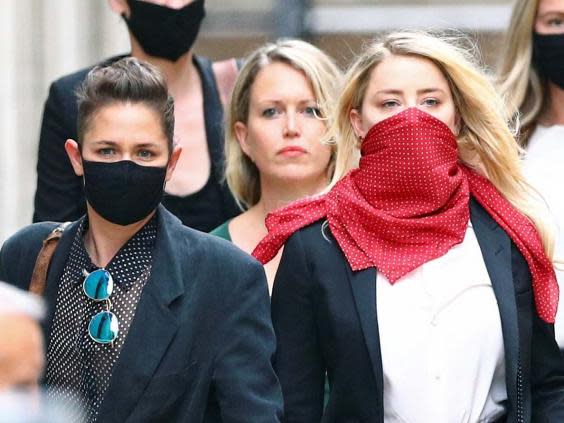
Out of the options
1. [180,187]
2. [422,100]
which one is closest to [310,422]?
[422,100]

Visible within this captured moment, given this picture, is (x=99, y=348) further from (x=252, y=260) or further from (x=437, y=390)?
(x=437, y=390)

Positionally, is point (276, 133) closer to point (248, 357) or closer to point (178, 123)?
point (178, 123)

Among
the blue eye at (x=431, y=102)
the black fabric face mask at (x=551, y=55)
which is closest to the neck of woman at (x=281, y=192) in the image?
the black fabric face mask at (x=551, y=55)

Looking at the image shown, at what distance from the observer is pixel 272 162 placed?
18.0ft

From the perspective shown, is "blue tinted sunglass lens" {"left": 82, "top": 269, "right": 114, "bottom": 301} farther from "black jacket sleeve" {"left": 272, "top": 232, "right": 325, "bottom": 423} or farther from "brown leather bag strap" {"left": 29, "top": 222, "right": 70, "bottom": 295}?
"black jacket sleeve" {"left": 272, "top": 232, "right": 325, "bottom": 423}

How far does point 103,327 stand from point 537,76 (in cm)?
207

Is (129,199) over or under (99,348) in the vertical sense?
over

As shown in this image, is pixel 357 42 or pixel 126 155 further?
pixel 357 42

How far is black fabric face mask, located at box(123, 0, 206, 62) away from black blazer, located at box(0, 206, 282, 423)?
4.62 feet

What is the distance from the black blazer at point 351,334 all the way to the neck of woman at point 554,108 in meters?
1.10

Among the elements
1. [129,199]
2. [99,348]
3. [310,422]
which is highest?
[129,199]

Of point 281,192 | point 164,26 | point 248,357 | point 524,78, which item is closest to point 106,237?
point 248,357

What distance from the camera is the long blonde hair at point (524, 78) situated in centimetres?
552

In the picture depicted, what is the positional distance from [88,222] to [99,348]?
0.41 m
